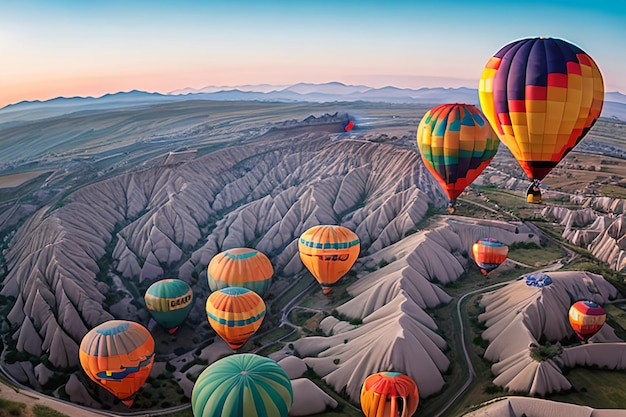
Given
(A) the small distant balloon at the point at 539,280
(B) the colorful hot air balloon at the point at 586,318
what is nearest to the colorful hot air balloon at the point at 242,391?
(B) the colorful hot air balloon at the point at 586,318

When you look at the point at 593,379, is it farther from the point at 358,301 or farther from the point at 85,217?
the point at 85,217

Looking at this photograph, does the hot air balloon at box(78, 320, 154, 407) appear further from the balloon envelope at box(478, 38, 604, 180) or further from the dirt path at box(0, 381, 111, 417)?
the balloon envelope at box(478, 38, 604, 180)

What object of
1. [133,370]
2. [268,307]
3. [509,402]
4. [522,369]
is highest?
[509,402]

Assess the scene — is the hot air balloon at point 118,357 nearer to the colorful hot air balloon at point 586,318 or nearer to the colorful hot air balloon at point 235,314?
the colorful hot air balloon at point 235,314

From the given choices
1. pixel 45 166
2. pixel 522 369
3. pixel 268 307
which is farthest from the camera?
pixel 45 166

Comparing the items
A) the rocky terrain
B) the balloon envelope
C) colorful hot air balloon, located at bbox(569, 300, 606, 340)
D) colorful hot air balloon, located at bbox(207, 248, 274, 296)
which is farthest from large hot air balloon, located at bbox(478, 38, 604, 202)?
colorful hot air balloon, located at bbox(207, 248, 274, 296)

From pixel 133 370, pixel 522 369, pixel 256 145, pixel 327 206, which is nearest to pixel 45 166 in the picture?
pixel 256 145

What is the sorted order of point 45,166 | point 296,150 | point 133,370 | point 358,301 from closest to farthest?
point 133,370, point 358,301, point 296,150, point 45,166
